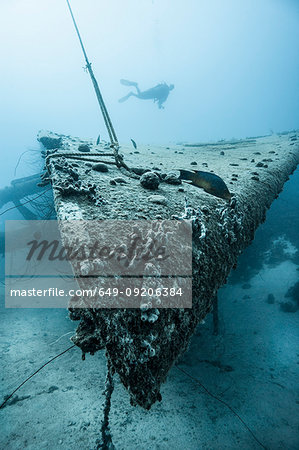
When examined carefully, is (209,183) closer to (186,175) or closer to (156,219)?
(186,175)

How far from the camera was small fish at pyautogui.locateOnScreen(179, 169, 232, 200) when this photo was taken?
258 cm

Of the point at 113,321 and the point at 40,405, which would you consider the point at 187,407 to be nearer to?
the point at 40,405

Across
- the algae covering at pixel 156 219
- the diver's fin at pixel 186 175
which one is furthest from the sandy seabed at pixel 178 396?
the diver's fin at pixel 186 175

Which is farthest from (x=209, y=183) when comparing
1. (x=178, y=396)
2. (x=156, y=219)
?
(x=178, y=396)

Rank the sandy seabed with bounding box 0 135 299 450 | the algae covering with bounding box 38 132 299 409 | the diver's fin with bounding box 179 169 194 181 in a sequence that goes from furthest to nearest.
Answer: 1. the sandy seabed with bounding box 0 135 299 450
2. the diver's fin with bounding box 179 169 194 181
3. the algae covering with bounding box 38 132 299 409

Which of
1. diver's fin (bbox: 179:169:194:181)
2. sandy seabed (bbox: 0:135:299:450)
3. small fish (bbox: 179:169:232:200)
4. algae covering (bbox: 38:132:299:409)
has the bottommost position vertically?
sandy seabed (bbox: 0:135:299:450)

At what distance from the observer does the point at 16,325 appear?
7.80 meters

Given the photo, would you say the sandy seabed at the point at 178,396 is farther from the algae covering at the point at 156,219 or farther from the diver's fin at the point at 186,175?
the diver's fin at the point at 186,175

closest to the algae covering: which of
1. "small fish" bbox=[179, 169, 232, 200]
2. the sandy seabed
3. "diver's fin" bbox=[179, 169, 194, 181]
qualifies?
"small fish" bbox=[179, 169, 232, 200]

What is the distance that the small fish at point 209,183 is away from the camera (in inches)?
102

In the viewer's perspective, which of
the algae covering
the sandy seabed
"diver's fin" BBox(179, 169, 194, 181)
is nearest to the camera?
the algae covering

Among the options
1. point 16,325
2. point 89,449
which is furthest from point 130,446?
point 16,325

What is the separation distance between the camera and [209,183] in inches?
111

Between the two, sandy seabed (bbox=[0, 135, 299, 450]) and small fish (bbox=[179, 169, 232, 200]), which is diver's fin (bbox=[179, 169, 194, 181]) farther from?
sandy seabed (bbox=[0, 135, 299, 450])
